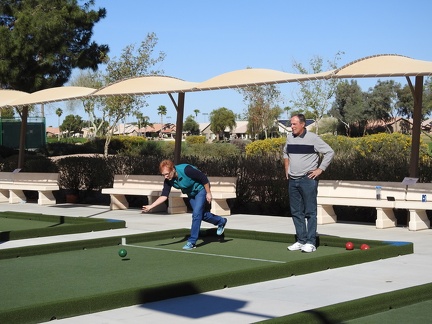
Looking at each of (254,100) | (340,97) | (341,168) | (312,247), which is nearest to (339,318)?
(312,247)

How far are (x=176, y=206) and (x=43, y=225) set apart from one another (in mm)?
3439

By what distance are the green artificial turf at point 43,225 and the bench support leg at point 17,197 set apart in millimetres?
4019

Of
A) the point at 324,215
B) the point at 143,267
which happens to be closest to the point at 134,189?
the point at 324,215

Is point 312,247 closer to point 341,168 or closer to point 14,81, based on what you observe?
point 341,168

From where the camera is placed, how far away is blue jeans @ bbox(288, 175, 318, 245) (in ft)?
36.9

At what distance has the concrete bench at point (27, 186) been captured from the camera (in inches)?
825

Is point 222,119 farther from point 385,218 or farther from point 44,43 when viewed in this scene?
point 385,218

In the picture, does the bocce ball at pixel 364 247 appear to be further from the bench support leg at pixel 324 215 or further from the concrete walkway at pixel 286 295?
the bench support leg at pixel 324 215

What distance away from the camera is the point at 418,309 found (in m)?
7.71

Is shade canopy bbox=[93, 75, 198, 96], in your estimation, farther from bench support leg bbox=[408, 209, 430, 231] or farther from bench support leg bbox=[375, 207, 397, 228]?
bench support leg bbox=[408, 209, 430, 231]

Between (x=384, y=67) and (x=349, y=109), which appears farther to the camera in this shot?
(x=349, y=109)

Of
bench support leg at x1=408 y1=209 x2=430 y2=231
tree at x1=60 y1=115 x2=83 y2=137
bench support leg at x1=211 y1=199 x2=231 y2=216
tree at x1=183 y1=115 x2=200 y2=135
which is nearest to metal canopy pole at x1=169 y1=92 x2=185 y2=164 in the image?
Answer: bench support leg at x1=211 y1=199 x2=231 y2=216

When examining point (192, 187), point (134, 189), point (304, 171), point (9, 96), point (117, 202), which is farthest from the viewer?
point (9, 96)

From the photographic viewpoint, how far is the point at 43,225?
1599 centimetres
